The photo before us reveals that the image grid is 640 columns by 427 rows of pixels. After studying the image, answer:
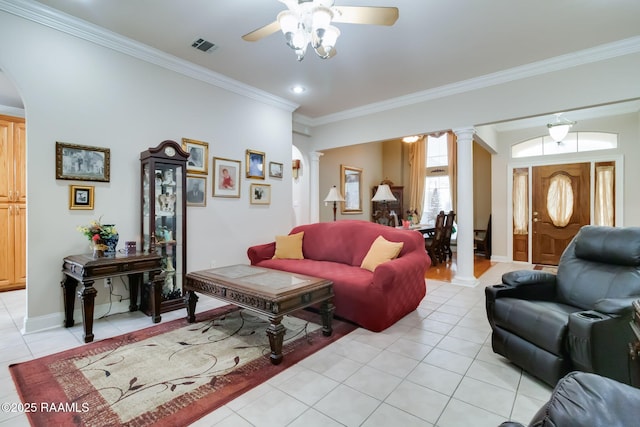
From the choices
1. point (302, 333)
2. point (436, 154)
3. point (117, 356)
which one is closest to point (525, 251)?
point (436, 154)

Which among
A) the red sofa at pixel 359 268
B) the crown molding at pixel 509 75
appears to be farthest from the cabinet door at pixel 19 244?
the crown molding at pixel 509 75

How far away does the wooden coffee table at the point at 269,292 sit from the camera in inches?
91.6

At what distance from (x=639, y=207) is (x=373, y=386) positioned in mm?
6260

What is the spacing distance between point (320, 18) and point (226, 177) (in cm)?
284

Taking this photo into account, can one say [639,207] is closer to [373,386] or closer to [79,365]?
[373,386]

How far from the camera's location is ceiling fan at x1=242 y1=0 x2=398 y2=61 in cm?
197

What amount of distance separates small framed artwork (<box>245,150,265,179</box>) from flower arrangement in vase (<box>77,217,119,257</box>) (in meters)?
2.04

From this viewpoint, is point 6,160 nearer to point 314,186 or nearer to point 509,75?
point 314,186

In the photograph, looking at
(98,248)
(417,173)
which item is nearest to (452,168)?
(417,173)

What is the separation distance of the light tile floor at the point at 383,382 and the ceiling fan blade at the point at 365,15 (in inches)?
97.1

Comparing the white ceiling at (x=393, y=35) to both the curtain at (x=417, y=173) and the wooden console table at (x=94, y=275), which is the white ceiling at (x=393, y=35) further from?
the curtain at (x=417, y=173)

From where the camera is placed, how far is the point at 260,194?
4.85m

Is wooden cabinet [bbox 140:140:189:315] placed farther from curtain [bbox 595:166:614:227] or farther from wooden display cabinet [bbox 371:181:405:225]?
curtain [bbox 595:166:614:227]

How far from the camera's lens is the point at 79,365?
7.49 ft
